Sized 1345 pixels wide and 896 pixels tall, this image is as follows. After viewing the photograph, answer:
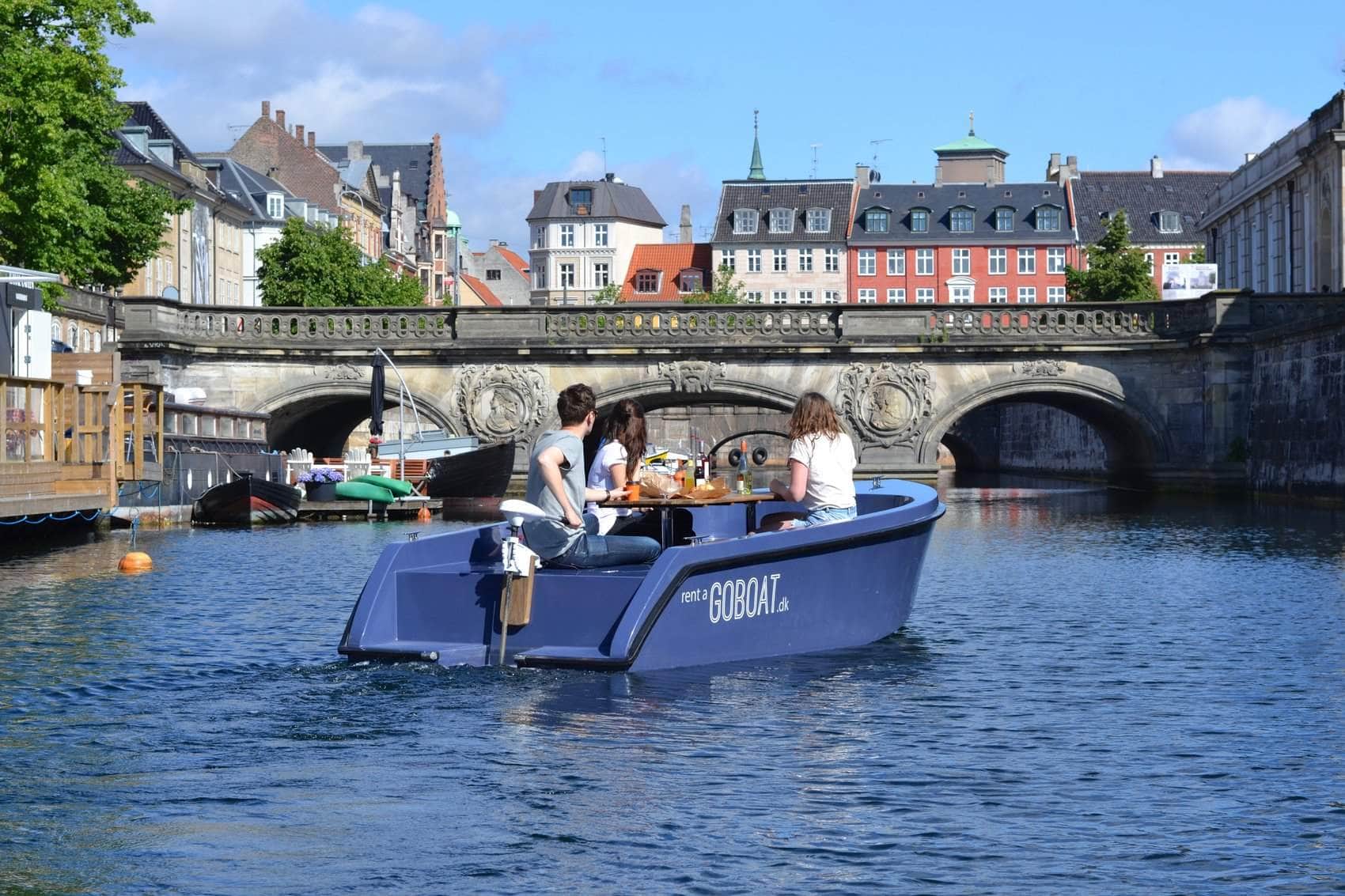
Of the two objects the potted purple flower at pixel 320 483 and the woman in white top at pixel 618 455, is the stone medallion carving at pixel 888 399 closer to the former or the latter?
the potted purple flower at pixel 320 483

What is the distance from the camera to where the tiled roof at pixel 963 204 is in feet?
355

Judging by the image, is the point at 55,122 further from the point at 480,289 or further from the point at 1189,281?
the point at 480,289

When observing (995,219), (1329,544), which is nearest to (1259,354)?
(1329,544)

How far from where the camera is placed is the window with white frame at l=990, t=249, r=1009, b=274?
4286 inches

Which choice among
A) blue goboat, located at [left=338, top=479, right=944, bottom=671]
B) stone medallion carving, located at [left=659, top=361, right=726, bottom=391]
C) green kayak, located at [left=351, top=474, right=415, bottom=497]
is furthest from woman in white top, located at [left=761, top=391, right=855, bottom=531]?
stone medallion carving, located at [left=659, top=361, right=726, bottom=391]

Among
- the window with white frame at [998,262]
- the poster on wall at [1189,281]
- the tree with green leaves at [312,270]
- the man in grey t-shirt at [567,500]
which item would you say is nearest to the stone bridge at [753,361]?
the poster on wall at [1189,281]

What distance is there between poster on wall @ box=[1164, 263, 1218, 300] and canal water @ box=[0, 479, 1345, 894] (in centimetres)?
4401

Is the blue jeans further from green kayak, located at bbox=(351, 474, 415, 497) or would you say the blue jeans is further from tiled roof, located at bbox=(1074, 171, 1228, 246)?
tiled roof, located at bbox=(1074, 171, 1228, 246)

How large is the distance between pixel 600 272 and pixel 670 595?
116524 mm

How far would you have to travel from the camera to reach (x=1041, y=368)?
45.5 meters

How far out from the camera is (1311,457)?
1529 inches

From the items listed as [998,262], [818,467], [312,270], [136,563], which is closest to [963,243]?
[998,262]

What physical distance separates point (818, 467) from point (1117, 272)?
58.0 m

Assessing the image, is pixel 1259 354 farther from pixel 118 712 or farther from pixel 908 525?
pixel 118 712
